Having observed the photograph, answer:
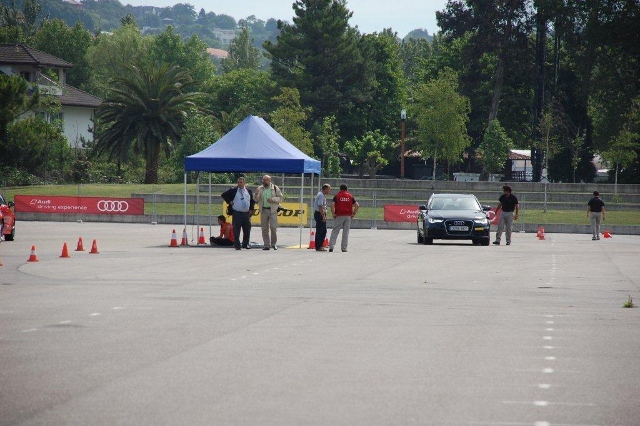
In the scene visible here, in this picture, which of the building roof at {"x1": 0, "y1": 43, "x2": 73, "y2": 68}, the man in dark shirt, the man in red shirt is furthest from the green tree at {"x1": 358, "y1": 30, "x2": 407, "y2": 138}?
the man in red shirt

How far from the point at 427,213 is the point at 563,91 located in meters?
48.0

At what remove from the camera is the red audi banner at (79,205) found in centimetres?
4681

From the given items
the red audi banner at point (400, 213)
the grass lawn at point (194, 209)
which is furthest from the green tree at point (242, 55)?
the red audi banner at point (400, 213)

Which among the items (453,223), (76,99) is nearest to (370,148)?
(76,99)

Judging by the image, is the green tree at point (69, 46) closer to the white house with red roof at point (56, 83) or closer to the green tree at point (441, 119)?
the white house with red roof at point (56, 83)

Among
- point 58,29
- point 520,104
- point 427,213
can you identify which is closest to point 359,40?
point 520,104

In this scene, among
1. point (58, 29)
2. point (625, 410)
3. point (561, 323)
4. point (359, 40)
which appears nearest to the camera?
point (625, 410)

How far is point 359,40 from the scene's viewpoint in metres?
89.8

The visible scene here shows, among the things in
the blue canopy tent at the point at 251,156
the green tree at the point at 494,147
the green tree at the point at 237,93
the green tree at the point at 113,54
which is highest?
the green tree at the point at 113,54

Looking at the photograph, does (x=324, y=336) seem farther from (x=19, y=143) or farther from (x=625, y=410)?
(x=19, y=143)

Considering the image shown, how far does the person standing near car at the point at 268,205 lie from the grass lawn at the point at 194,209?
1679cm

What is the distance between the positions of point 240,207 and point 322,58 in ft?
188

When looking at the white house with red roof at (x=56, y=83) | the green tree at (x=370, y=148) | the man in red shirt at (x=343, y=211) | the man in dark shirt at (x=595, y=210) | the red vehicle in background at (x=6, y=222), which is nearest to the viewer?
the man in red shirt at (x=343, y=211)

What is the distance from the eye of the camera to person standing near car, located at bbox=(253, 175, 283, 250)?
27641 millimetres
